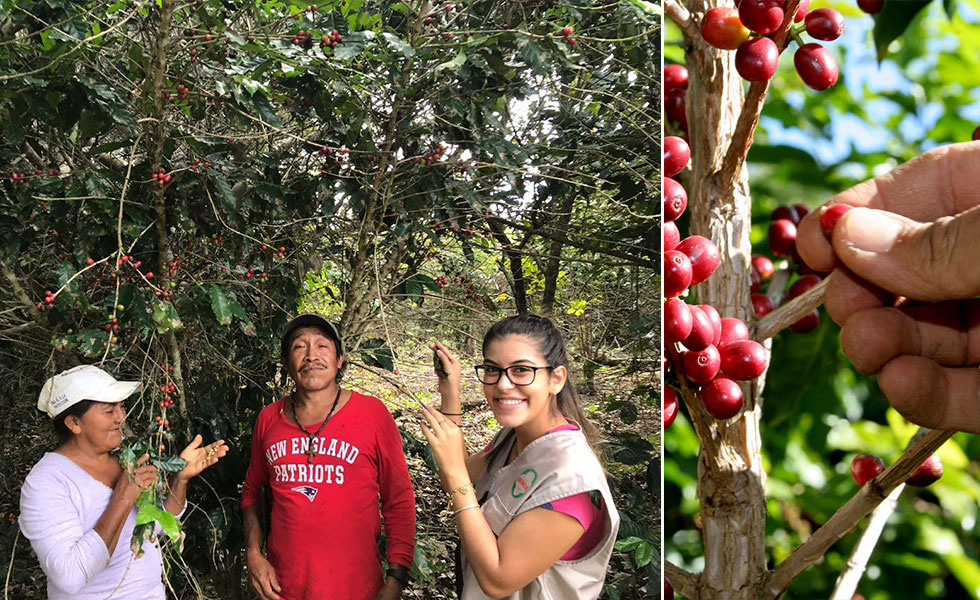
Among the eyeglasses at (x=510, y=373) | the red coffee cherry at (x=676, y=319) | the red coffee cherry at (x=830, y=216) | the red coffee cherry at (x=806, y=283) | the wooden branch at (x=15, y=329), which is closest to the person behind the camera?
the red coffee cherry at (x=676, y=319)

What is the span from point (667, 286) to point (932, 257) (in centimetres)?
24

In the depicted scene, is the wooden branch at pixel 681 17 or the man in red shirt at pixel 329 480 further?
the man in red shirt at pixel 329 480

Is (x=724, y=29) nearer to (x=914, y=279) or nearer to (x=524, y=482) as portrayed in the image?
(x=914, y=279)

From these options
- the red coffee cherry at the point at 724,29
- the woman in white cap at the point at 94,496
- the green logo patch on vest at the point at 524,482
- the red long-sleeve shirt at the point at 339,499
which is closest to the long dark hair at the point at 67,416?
the woman in white cap at the point at 94,496

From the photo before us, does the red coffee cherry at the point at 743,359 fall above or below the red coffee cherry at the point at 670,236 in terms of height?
below

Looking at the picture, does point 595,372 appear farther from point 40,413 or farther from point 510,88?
point 40,413

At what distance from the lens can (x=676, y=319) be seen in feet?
2.12

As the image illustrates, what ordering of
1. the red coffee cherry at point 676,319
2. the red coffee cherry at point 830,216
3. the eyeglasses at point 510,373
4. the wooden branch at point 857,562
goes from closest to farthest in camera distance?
the red coffee cherry at point 676,319, the red coffee cherry at point 830,216, the wooden branch at point 857,562, the eyeglasses at point 510,373

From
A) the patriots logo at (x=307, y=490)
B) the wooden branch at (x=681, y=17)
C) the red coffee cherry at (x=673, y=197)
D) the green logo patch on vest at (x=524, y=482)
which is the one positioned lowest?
the green logo patch on vest at (x=524, y=482)

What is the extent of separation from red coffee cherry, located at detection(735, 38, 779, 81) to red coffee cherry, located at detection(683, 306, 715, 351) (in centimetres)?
20

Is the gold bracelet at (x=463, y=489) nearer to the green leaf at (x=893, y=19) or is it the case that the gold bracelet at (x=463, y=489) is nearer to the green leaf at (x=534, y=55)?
the green leaf at (x=534, y=55)

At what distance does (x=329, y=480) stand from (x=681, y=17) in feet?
2.50

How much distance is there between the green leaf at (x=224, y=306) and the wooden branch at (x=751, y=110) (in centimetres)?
72

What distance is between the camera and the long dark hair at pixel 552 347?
1.11 metres
